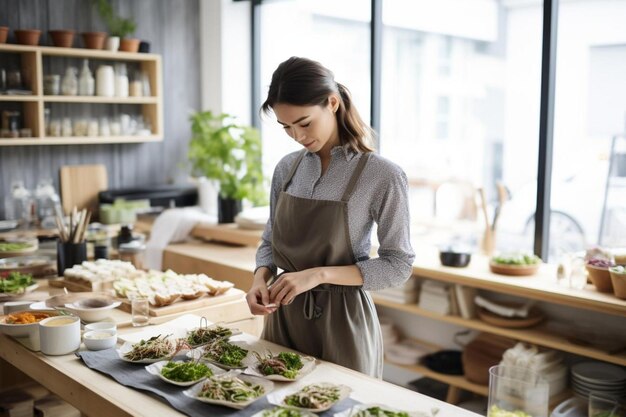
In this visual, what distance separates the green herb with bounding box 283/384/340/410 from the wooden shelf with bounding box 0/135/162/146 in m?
3.22

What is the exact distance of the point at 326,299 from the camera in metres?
2.28

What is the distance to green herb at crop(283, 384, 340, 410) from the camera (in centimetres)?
175

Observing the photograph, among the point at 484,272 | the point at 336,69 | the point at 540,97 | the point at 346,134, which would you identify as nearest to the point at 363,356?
the point at 346,134

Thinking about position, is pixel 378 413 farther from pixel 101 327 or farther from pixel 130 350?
pixel 101 327

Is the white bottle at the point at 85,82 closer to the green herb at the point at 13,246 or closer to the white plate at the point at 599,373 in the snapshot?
the green herb at the point at 13,246

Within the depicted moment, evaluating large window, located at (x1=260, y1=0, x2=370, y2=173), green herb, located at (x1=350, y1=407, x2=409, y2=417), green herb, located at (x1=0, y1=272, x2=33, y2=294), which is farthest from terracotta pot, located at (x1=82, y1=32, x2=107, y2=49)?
green herb, located at (x1=350, y1=407, x2=409, y2=417)

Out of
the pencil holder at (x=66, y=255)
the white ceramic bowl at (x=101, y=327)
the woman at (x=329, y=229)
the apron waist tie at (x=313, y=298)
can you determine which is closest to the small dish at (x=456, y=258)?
the woman at (x=329, y=229)

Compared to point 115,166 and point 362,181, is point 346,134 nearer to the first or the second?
point 362,181

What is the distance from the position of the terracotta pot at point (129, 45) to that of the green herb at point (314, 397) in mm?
3639

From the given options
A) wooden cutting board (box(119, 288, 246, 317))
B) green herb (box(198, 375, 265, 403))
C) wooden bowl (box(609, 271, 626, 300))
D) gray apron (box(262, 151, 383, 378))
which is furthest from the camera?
wooden bowl (box(609, 271, 626, 300))

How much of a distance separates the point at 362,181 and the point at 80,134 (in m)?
3.07

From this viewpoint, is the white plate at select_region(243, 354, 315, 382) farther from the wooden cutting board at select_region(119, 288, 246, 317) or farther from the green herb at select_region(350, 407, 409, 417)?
the wooden cutting board at select_region(119, 288, 246, 317)

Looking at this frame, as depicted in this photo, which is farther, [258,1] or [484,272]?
[258,1]

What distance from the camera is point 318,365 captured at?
6.90 feet
